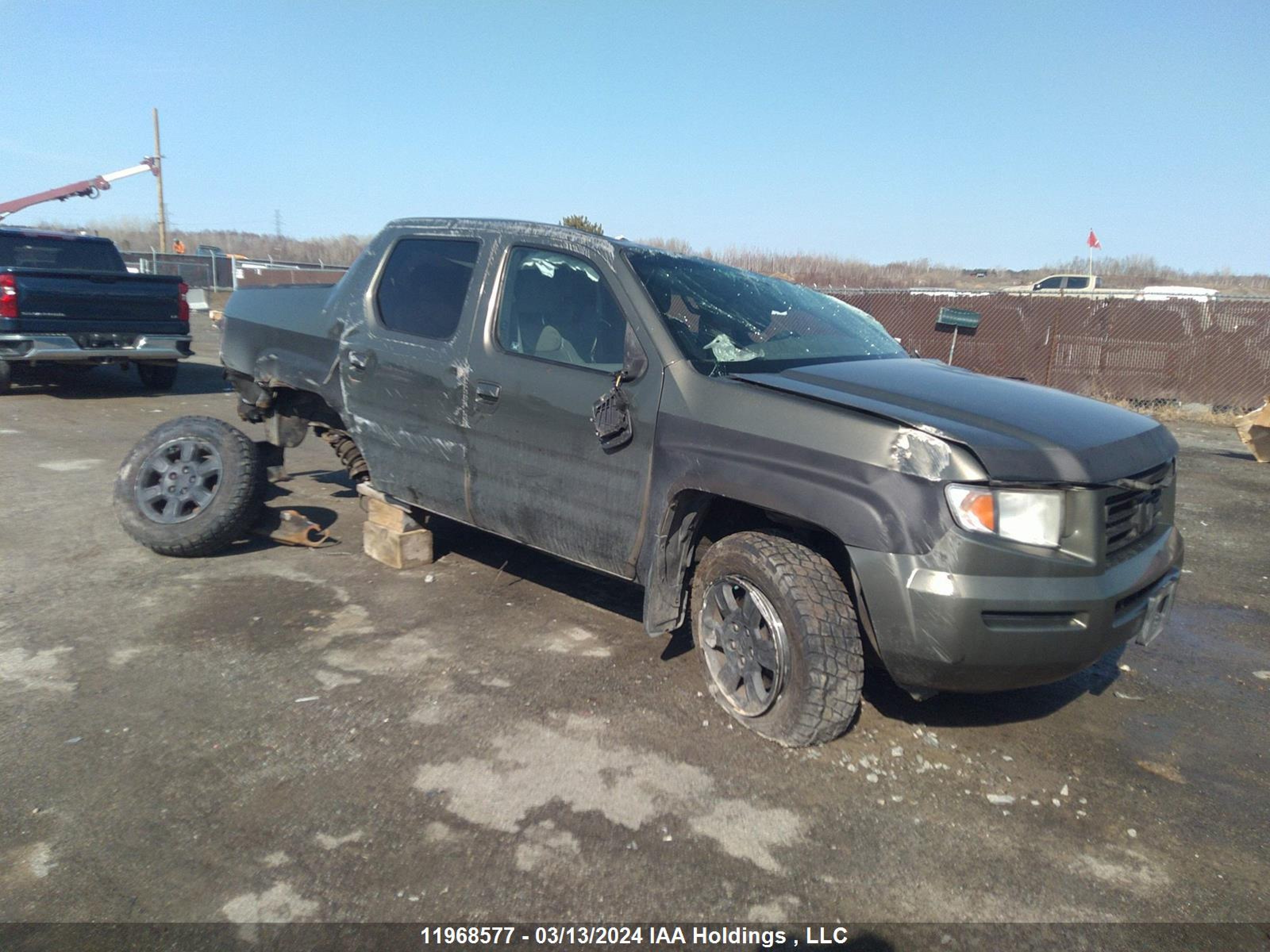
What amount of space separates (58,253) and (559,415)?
11.2 meters

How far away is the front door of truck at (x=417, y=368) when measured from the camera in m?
4.44

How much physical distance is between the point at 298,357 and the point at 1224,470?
32.6 ft

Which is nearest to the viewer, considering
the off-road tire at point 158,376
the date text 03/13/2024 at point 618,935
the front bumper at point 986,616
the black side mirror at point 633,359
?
the date text 03/13/2024 at point 618,935

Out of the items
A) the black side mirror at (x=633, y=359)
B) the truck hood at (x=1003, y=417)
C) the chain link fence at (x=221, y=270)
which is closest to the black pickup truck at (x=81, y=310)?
the black side mirror at (x=633, y=359)

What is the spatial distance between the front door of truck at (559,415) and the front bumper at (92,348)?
8618mm

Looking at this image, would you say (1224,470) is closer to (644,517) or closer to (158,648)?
(644,517)

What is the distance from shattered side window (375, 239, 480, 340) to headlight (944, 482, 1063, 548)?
2630mm

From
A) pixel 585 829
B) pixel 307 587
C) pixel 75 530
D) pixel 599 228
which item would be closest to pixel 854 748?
pixel 585 829

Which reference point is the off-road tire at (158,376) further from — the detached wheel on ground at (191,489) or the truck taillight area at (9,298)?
the detached wheel on ground at (191,489)

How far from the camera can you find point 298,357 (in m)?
5.18

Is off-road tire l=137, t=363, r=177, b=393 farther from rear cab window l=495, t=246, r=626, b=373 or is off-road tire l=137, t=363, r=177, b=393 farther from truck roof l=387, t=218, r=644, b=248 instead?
rear cab window l=495, t=246, r=626, b=373

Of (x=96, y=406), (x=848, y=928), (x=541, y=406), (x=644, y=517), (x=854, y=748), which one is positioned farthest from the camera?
(x=96, y=406)

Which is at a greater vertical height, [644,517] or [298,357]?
[298,357]

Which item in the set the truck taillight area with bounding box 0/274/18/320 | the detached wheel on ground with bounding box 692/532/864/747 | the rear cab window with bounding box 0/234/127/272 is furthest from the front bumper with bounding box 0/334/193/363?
the detached wheel on ground with bounding box 692/532/864/747
